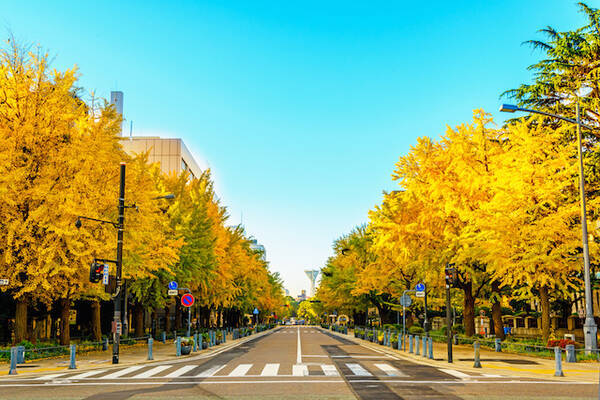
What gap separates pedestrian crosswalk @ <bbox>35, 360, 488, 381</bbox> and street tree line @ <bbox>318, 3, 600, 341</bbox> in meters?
7.49

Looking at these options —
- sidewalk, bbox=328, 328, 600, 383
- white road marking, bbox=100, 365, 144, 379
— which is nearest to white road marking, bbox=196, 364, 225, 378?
white road marking, bbox=100, 365, 144, 379

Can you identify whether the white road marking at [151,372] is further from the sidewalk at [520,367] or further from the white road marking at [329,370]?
the sidewalk at [520,367]

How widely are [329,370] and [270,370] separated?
211cm

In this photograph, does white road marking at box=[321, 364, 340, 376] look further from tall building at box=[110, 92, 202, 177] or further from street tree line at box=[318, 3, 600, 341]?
tall building at box=[110, 92, 202, 177]

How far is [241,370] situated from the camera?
20.4m

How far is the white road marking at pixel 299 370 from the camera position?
61.1 ft

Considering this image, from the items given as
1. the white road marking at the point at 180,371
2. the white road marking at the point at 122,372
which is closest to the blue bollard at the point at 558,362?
the white road marking at the point at 180,371

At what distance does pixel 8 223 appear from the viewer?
23.2m

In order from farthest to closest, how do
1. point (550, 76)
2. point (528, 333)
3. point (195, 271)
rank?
1. point (528, 333)
2. point (195, 271)
3. point (550, 76)

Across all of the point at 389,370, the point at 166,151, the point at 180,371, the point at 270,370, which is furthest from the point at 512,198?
the point at 166,151

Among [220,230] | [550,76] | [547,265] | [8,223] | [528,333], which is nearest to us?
[8,223]

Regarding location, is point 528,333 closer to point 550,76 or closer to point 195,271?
point 550,76

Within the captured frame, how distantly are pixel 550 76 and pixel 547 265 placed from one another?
527 inches

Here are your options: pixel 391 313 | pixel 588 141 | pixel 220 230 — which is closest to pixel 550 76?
pixel 588 141
